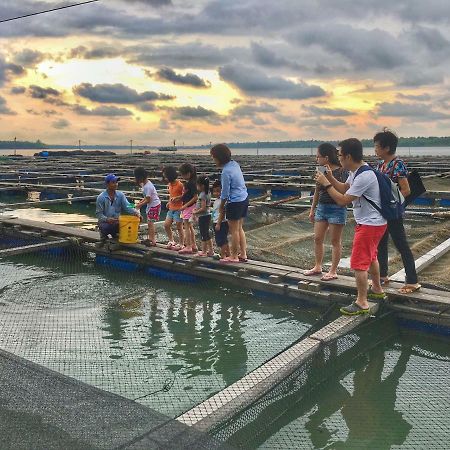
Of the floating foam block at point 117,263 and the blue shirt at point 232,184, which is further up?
the blue shirt at point 232,184

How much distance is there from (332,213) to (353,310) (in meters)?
1.13

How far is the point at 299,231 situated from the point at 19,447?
761cm

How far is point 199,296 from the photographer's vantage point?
627 cm

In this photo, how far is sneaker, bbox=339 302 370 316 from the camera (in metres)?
4.75

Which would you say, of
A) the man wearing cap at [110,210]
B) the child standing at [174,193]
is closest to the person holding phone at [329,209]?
the child standing at [174,193]

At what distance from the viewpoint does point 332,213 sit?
5359 millimetres

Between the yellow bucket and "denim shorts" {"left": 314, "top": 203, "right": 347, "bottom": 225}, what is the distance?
3261 millimetres

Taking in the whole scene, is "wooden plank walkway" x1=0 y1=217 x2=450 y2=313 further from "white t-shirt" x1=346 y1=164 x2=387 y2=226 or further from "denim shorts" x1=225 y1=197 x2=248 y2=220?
"white t-shirt" x1=346 y1=164 x2=387 y2=226

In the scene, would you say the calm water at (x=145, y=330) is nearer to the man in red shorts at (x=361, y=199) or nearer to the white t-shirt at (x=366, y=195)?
the man in red shorts at (x=361, y=199)

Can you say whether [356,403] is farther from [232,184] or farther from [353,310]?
[232,184]

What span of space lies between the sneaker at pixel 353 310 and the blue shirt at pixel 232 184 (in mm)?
1892

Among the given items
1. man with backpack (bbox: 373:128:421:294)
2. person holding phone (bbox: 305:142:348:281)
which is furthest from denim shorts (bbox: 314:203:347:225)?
man with backpack (bbox: 373:128:421:294)

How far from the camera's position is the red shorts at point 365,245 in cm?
449

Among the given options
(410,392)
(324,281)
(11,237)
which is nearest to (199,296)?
(324,281)
